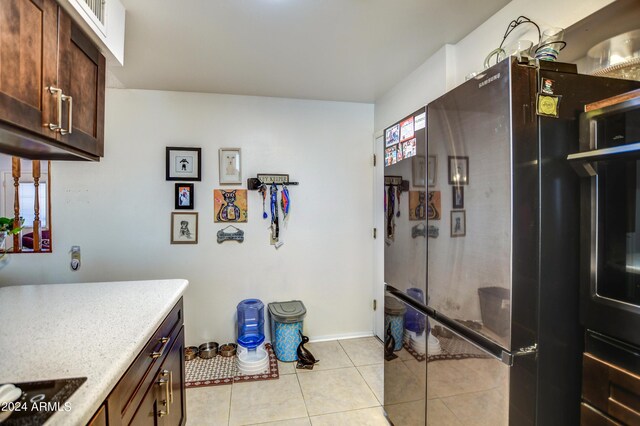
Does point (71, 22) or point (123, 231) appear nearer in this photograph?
point (71, 22)

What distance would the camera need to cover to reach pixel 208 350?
2859 mm

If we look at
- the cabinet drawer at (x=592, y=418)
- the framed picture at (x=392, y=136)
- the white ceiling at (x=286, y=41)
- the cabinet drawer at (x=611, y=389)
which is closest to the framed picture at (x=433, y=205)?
the framed picture at (x=392, y=136)

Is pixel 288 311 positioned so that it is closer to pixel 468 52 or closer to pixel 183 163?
pixel 183 163

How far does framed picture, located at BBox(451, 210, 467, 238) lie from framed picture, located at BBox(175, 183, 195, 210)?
93.1 inches

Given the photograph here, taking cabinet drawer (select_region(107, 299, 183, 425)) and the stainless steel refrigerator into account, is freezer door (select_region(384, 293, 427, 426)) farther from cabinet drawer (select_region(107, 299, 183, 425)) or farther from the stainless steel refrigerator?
cabinet drawer (select_region(107, 299, 183, 425))

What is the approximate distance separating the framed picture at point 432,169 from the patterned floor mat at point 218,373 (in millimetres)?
2013

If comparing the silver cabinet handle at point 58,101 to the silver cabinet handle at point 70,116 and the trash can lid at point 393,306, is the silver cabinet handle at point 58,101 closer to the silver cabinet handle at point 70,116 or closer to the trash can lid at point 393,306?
the silver cabinet handle at point 70,116

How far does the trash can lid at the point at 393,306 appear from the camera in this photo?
1.79m

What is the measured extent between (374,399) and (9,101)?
251 centimetres

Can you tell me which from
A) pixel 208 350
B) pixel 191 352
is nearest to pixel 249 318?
pixel 208 350

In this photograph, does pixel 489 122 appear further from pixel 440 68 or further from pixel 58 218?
pixel 58 218

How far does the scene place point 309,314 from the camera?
10.5ft

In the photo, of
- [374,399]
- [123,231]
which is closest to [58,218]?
[123,231]

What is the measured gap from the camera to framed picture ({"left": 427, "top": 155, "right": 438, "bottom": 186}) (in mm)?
1480
